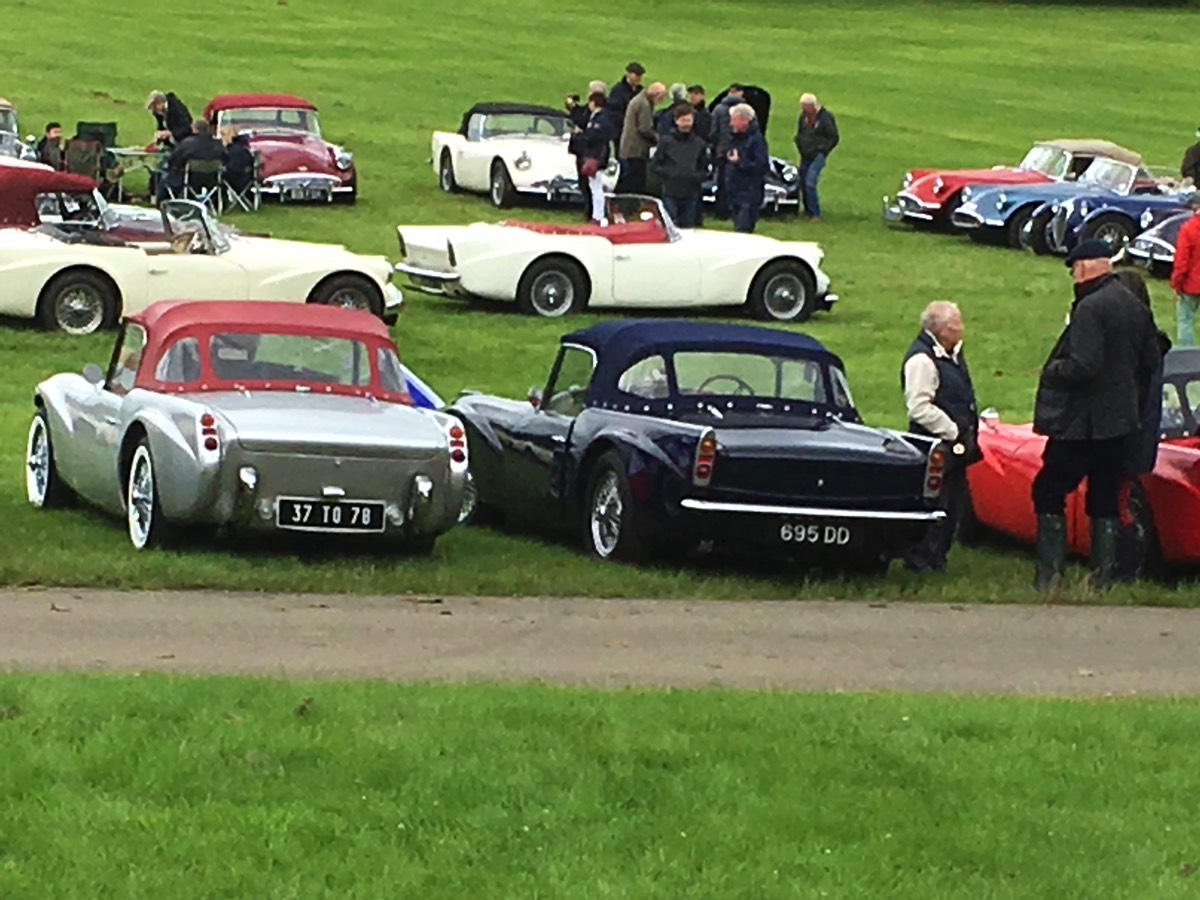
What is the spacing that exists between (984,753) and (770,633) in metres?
3.10

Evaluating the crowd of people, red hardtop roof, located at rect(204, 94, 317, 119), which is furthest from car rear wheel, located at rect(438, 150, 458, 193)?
red hardtop roof, located at rect(204, 94, 317, 119)

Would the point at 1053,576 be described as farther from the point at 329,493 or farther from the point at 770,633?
the point at 329,493

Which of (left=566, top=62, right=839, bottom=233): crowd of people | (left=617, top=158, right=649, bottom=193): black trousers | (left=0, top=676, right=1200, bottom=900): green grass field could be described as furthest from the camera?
(left=617, top=158, right=649, bottom=193): black trousers

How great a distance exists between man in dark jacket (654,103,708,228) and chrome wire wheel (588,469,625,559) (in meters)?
14.7

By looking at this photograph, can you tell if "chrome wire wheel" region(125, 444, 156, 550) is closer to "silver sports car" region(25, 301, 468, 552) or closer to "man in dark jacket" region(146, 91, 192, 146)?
"silver sports car" region(25, 301, 468, 552)

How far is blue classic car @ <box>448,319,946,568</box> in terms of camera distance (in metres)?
12.7

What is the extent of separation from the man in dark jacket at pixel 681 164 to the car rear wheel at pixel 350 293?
623 cm

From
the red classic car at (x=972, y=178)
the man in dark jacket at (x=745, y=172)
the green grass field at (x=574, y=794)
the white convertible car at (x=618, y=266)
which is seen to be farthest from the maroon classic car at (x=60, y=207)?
the green grass field at (x=574, y=794)

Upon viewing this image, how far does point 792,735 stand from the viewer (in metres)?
8.24

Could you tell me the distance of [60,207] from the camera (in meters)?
25.8

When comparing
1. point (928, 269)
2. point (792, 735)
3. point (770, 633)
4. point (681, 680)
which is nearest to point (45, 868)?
point (792, 735)

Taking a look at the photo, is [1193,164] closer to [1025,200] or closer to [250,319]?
[1025,200]

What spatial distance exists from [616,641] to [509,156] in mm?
23068

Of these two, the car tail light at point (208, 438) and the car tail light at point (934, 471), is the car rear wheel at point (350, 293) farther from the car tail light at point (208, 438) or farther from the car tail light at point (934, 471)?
the car tail light at point (934, 471)
